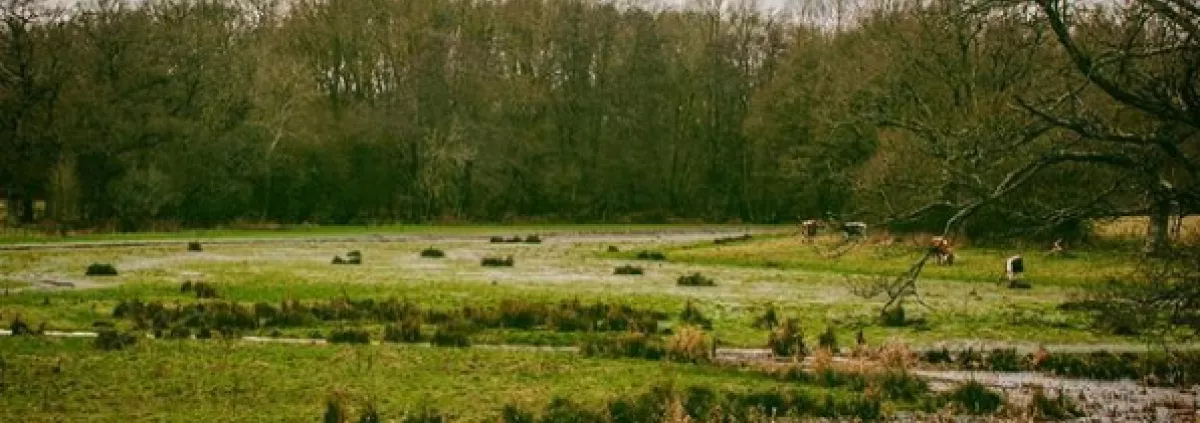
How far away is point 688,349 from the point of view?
19.6 meters

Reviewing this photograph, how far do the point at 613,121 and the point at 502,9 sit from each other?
36.4 feet

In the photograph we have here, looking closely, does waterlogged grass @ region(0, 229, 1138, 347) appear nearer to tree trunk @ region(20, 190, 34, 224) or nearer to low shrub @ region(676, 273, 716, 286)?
low shrub @ region(676, 273, 716, 286)

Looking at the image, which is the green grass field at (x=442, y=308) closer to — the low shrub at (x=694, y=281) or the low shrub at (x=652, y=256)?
the low shrub at (x=694, y=281)

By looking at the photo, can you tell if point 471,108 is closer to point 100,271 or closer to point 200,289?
point 100,271

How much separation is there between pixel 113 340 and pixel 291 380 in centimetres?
434

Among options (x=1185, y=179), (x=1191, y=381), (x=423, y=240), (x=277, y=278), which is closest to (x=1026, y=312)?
(x=1191, y=381)

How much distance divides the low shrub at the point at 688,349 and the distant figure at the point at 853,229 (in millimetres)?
5072

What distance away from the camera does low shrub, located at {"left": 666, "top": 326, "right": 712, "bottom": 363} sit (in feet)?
63.7

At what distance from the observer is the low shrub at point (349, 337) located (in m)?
21.0

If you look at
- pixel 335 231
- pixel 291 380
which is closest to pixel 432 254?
pixel 335 231

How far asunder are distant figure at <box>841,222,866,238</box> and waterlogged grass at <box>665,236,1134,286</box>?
70.1ft

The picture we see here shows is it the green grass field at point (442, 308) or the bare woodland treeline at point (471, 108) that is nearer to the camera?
the green grass field at point (442, 308)

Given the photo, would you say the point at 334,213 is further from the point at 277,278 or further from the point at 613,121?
the point at 277,278

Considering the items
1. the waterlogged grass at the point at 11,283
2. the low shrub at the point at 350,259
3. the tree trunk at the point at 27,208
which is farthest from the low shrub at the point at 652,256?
the tree trunk at the point at 27,208
